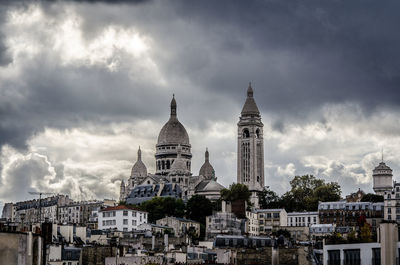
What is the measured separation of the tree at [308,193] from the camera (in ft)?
590

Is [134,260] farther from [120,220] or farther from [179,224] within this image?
[120,220]

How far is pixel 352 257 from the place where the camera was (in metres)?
50.2

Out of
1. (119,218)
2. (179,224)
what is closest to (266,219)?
(179,224)

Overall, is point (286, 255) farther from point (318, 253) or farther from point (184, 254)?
point (184, 254)

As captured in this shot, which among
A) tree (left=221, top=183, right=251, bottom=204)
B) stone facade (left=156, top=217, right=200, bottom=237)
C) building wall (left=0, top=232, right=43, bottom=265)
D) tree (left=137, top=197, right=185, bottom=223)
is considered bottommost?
building wall (left=0, top=232, right=43, bottom=265)

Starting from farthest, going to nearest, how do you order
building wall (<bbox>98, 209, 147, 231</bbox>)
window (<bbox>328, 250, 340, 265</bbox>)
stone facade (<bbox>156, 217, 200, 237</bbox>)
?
1. building wall (<bbox>98, 209, 147, 231</bbox>)
2. stone facade (<bbox>156, 217, 200, 237</bbox>)
3. window (<bbox>328, 250, 340, 265</bbox>)

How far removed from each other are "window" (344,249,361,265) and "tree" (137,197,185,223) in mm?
116549

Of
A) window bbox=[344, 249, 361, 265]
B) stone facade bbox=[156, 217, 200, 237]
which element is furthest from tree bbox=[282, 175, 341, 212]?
window bbox=[344, 249, 361, 265]

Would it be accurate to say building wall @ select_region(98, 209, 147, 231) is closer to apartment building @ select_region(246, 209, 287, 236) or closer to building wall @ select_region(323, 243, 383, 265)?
apartment building @ select_region(246, 209, 287, 236)

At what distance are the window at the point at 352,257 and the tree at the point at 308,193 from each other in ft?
419

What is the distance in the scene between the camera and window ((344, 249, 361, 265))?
49781 millimetres

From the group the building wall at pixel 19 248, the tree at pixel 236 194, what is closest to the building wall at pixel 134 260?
the building wall at pixel 19 248

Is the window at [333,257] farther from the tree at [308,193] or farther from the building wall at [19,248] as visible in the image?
the tree at [308,193]

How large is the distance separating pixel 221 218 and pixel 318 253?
242 feet
